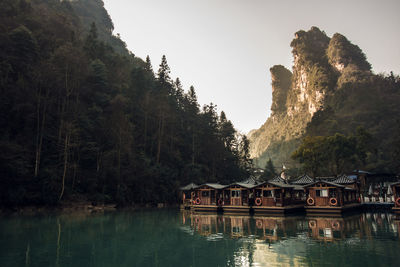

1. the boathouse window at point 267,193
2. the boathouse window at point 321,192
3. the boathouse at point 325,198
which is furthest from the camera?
the boathouse window at point 267,193

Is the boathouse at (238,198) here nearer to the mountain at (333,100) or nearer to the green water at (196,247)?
the green water at (196,247)

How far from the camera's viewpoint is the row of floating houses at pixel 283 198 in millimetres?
32719

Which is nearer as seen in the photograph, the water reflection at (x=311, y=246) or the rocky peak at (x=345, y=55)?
the water reflection at (x=311, y=246)

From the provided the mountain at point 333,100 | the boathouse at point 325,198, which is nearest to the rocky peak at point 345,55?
the mountain at point 333,100

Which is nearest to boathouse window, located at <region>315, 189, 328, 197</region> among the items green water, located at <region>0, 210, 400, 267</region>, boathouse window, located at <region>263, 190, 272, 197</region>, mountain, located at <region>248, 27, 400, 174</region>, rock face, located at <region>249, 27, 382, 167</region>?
boathouse window, located at <region>263, 190, 272, 197</region>

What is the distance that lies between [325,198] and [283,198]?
4678 mm

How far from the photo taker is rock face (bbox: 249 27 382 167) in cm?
13489

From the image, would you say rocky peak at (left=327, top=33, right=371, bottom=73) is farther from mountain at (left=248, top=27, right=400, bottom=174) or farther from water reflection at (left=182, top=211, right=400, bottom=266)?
water reflection at (left=182, top=211, right=400, bottom=266)

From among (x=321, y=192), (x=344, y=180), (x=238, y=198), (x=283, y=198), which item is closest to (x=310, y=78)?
(x=344, y=180)

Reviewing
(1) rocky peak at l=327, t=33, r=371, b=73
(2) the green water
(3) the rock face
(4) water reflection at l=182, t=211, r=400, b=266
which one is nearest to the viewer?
(4) water reflection at l=182, t=211, r=400, b=266

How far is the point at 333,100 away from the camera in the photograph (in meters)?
121

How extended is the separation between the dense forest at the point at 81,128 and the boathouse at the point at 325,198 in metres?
26.0

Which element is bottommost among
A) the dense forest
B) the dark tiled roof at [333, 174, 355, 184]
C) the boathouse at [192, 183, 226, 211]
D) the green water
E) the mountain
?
the green water

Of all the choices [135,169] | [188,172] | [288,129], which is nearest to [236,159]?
[188,172]
